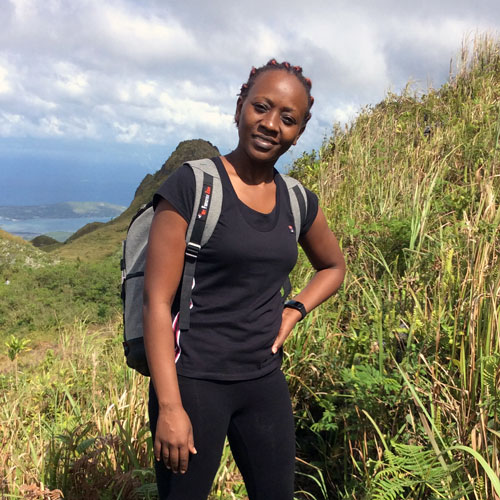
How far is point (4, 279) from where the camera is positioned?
7484mm

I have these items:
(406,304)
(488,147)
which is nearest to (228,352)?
(406,304)

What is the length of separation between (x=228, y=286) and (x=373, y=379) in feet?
3.98

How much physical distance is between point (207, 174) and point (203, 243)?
0.72ft

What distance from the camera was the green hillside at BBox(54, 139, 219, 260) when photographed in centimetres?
997

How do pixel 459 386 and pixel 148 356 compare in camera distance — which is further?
pixel 459 386

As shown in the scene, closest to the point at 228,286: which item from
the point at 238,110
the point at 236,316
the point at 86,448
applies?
the point at 236,316

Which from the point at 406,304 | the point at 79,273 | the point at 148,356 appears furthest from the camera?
the point at 79,273

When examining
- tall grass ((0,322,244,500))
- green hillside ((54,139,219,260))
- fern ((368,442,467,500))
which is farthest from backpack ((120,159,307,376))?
green hillside ((54,139,219,260))

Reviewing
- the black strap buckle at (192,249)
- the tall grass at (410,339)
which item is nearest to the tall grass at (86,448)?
the tall grass at (410,339)

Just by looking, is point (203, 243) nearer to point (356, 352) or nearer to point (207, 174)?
point (207, 174)

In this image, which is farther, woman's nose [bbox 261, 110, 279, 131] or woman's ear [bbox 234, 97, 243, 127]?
Result: woman's ear [bbox 234, 97, 243, 127]

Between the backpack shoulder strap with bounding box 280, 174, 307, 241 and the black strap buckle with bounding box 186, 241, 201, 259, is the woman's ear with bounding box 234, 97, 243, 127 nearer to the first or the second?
the backpack shoulder strap with bounding box 280, 174, 307, 241

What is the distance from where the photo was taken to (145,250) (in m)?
1.53

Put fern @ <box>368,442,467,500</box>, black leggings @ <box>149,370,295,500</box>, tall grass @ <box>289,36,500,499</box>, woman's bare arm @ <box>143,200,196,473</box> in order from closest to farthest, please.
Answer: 1. woman's bare arm @ <box>143,200,196,473</box>
2. black leggings @ <box>149,370,295,500</box>
3. fern @ <box>368,442,467,500</box>
4. tall grass @ <box>289,36,500,499</box>
